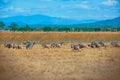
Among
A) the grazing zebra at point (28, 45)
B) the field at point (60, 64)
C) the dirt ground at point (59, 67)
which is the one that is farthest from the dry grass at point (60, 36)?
the dirt ground at point (59, 67)

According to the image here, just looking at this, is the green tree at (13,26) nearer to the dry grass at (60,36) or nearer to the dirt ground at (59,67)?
the dry grass at (60,36)

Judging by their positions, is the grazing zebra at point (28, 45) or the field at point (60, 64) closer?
the field at point (60, 64)

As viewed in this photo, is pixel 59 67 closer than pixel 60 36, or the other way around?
pixel 59 67

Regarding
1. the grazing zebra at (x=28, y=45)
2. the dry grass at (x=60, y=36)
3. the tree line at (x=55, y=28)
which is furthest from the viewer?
the grazing zebra at (x=28, y=45)

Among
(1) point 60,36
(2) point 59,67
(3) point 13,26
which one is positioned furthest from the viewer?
(1) point 60,36

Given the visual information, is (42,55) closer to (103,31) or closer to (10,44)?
(10,44)

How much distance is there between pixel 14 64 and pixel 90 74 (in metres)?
1.20

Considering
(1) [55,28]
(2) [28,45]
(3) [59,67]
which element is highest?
(1) [55,28]

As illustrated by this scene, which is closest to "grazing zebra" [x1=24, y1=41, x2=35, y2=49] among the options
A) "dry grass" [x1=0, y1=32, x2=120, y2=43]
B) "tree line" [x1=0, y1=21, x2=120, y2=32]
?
"dry grass" [x1=0, y1=32, x2=120, y2=43]

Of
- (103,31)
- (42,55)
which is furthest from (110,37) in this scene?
(42,55)

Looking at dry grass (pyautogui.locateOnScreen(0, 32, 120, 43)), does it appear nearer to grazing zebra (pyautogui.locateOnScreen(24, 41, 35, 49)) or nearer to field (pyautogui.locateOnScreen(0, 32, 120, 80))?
field (pyautogui.locateOnScreen(0, 32, 120, 80))

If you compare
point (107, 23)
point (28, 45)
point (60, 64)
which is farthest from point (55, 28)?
point (28, 45)

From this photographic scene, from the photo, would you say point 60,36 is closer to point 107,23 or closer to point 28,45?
point 28,45

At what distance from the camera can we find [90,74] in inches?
249
